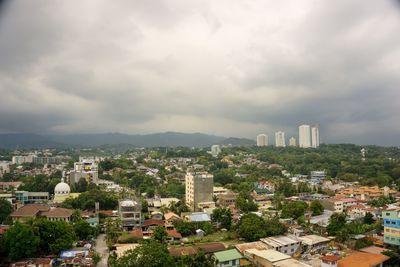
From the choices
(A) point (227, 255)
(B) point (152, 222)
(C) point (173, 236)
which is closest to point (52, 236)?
(C) point (173, 236)

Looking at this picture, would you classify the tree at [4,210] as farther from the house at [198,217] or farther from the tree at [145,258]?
the tree at [145,258]

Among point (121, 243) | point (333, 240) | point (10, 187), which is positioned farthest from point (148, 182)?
point (333, 240)

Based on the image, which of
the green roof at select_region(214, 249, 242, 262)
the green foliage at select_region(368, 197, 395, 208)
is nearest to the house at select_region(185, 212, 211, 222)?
the green roof at select_region(214, 249, 242, 262)

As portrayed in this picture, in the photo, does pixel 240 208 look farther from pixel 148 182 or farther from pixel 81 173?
pixel 81 173

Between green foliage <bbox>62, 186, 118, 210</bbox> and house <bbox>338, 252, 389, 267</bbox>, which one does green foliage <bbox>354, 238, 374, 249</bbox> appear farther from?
green foliage <bbox>62, 186, 118, 210</bbox>

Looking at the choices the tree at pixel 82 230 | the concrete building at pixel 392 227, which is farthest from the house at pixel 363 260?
the tree at pixel 82 230

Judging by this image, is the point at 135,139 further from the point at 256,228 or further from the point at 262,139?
the point at 256,228
